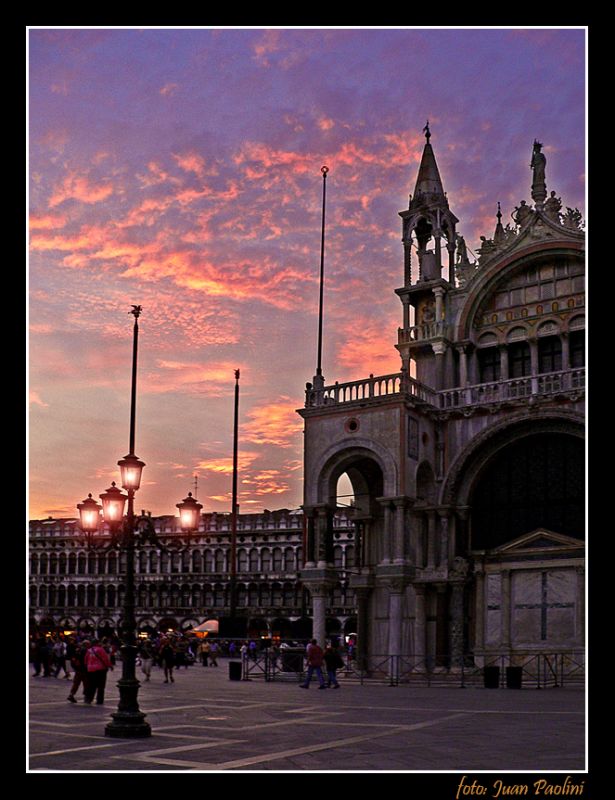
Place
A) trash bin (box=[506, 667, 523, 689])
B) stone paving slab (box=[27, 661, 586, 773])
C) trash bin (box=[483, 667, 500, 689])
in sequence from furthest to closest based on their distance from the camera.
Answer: trash bin (box=[483, 667, 500, 689]) < trash bin (box=[506, 667, 523, 689]) < stone paving slab (box=[27, 661, 586, 773])

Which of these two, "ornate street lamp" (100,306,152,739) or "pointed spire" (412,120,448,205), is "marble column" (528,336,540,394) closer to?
"pointed spire" (412,120,448,205)

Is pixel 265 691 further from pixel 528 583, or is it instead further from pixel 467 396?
pixel 467 396

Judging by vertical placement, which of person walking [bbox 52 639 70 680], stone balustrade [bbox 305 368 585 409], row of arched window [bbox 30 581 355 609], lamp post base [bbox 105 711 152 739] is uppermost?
stone balustrade [bbox 305 368 585 409]

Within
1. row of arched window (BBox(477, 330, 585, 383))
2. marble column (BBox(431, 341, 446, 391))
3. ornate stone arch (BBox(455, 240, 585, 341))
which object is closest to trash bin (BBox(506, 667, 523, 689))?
row of arched window (BBox(477, 330, 585, 383))

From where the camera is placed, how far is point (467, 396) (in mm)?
36406

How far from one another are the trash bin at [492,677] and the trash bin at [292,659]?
6842 millimetres

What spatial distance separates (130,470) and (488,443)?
20.3 meters

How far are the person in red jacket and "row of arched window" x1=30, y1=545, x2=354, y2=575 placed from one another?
6925cm

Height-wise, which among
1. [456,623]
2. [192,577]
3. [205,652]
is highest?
[456,623]

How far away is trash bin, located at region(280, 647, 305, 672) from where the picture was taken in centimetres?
3484

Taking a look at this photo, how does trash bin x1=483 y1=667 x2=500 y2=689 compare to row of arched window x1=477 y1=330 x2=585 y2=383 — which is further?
row of arched window x1=477 y1=330 x2=585 y2=383

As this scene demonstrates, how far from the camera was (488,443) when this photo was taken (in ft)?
117

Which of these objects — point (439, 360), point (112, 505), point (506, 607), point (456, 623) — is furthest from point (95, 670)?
point (439, 360)

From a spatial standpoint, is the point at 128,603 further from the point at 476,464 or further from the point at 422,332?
the point at 422,332
